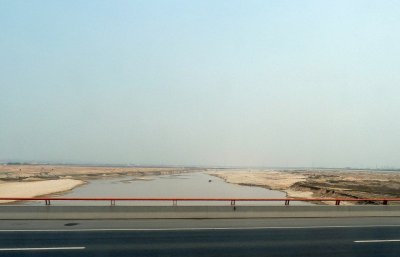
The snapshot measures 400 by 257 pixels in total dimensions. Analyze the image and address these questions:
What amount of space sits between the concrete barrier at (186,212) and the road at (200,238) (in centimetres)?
64

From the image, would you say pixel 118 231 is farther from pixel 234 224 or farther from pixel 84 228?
pixel 234 224

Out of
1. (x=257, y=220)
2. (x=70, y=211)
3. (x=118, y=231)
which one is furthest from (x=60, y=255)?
(x=257, y=220)

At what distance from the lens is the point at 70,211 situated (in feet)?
60.8

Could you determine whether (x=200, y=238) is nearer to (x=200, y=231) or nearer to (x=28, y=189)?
(x=200, y=231)

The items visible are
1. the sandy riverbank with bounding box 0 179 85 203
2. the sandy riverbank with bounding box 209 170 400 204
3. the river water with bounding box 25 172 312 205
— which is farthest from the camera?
the sandy riverbank with bounding box 209 170 400 204

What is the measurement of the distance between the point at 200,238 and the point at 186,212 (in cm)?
515

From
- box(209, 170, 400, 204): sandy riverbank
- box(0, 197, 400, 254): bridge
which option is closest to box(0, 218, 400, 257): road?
box(0, 197, 400, 254): bridge

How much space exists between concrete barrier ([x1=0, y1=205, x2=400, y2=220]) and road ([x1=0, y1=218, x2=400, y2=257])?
0.64 m

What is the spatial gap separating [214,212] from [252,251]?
24.9 feet

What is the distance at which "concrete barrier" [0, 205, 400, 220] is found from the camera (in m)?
18.3

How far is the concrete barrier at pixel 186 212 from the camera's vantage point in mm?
18266

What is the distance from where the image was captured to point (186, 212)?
19.6 m

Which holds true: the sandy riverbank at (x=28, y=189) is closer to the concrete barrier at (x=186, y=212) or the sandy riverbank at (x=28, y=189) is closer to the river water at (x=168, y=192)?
the river water at (x=168, y=192)

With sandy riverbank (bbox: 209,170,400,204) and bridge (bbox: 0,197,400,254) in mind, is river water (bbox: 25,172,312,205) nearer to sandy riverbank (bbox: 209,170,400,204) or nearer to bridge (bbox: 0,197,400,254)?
sandy riverbank (bbox: 209,170,400,204)
